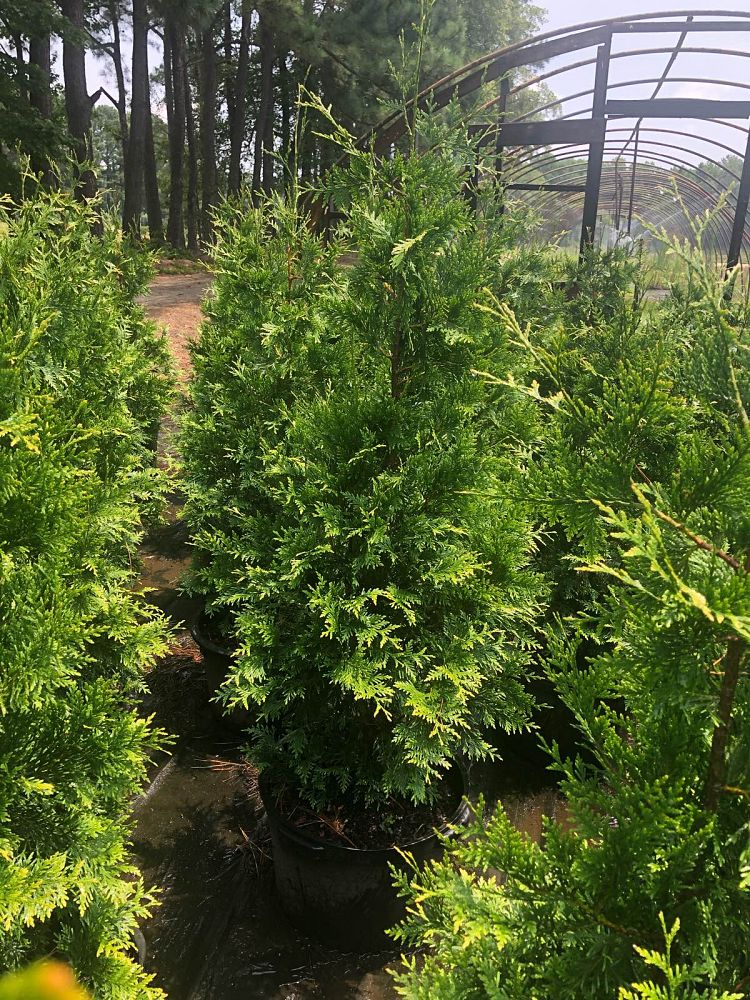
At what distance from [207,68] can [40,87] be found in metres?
9.02

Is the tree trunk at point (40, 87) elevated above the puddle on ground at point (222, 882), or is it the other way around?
the tree trunk at point (40, 87)

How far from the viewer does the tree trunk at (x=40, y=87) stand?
46.2 feet

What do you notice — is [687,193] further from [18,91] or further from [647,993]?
[647,993]

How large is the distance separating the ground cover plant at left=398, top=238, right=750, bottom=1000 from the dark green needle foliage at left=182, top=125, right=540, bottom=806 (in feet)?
2.92

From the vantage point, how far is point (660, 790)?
131cm

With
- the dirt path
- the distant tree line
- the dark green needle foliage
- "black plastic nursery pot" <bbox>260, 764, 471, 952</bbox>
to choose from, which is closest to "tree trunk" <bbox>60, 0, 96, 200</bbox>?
the distant tree line

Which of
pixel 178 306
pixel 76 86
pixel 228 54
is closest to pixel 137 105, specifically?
pixel 76 86

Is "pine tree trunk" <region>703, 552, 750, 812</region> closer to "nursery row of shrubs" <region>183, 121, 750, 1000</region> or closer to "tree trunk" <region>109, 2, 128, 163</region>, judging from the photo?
"nursery row of shrubs" <region>183, 121, 750, 1000</region>

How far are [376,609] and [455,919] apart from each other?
122 centimetres

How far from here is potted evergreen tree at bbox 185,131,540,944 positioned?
8.48 feet

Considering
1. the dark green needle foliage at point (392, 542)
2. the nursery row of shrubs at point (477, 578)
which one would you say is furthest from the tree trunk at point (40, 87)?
the dark green needle foliage at point (392, 542)

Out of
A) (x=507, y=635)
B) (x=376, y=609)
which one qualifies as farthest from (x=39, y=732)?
(x=507, y=635)

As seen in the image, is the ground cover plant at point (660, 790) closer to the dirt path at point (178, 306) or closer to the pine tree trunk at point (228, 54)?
the dirt path at point (178, 306)

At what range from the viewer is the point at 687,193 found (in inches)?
555
